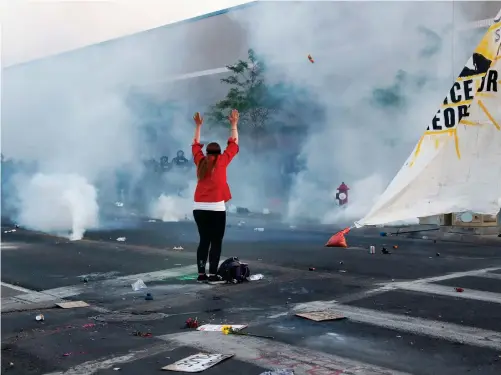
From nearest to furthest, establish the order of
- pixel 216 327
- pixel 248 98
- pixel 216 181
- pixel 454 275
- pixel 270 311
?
pixel 216 327
pixel 270 311
pixel 216 181
pixel 454 275
pixel 248 98

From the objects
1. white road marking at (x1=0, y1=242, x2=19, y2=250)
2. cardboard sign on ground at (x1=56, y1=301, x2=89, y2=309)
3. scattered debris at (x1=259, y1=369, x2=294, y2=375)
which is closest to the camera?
scattered debris at (x1=259, y1=369, x2=294, y2=375)

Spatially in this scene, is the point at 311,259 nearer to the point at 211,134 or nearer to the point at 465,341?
the point at 465,341

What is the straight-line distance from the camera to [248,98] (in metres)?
15.7

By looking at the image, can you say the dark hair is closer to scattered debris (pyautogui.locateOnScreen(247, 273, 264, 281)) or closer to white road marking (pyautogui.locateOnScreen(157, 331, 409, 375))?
scattered debris (pyautogui.locateOnScreen(247, 273, 264, 281))

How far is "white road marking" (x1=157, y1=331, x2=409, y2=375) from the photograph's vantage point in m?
3.09

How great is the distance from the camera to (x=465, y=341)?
361 centimetres

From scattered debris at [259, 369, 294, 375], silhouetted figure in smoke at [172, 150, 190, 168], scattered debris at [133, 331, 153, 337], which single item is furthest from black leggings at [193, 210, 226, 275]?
silhouetted figure in smoke at [172, 150, 190, 168]

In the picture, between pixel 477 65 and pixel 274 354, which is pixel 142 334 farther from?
pixel 477 65

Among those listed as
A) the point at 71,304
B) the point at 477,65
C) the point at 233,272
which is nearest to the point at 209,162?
the point at 233,272

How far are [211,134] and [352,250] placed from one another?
9101 millimetres

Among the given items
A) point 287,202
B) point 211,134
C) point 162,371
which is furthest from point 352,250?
point 211,134

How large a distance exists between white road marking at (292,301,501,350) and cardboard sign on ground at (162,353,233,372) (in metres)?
1.25

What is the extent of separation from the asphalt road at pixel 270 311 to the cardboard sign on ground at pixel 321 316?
0.07 meters

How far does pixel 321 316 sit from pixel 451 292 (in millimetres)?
1499
